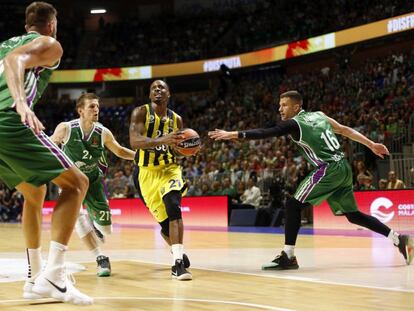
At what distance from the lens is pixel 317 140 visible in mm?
7340

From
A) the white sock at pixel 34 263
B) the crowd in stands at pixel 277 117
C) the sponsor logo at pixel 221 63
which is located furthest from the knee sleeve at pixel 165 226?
the sponsor logo at pixel 221 63

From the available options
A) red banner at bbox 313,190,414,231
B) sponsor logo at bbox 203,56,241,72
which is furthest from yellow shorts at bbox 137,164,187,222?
sponsor logo at bbox 203,56,241,72

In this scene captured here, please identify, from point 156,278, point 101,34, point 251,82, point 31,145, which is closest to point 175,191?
point 156,278

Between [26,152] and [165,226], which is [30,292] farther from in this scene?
[165,226]

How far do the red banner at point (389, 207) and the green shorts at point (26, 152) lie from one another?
409 inches

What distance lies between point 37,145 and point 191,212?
48.2 feet

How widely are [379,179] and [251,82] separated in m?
14.4

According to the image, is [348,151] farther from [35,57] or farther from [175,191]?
[35,57]

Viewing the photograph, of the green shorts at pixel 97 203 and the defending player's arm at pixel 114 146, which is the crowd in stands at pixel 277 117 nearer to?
the defending player's arm at pixel 114 146

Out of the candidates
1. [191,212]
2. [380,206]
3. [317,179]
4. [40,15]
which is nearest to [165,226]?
[317,179]

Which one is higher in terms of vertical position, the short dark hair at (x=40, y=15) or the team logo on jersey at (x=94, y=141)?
the short dark hair at (x=40, y=15)

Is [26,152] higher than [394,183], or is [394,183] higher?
[394,183]

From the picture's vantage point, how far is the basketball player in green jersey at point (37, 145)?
4.25 metres

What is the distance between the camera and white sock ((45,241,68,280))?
4.48m
